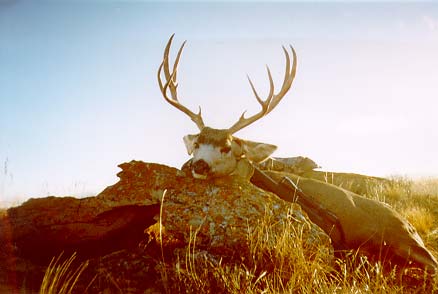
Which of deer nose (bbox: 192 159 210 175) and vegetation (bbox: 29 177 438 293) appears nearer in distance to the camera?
vegetation (bbox: 29 177 438 293)

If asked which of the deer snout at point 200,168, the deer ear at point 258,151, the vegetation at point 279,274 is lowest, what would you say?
the vegetation at point 279,274

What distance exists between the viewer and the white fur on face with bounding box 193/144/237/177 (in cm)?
533

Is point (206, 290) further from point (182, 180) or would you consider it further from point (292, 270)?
point (182, 180)

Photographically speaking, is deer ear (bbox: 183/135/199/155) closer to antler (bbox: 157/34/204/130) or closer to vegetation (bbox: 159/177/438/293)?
antler (bbox: 157/34/204/130)

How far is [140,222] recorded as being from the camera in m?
4.45

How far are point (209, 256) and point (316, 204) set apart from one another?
1.77 metres

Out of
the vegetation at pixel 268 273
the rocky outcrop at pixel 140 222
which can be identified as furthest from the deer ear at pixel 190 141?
the vegetation at pixel 268 273

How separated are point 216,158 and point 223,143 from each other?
0.29 meters

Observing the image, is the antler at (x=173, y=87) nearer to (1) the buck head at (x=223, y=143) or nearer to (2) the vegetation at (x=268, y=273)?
(1) the buck head at (x=223, y=143)

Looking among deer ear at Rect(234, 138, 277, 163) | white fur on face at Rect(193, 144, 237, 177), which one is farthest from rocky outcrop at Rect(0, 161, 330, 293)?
deer ear at Rect(234, 138, 277, 163)

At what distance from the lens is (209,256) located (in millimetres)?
3699

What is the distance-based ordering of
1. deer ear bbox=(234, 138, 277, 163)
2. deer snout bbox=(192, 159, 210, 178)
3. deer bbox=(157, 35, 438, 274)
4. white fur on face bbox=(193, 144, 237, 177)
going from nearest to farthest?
deer bbox=(157, 35, 438, 274) < deer snout bbox=(192, 159, 210, 178) < white fur on face bbox=(193, 144, 237, 177) < deer ear bbox=(234, 138, 277, 163)

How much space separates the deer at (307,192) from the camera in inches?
178

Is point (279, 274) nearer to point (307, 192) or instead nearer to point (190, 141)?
point (307, 192)
